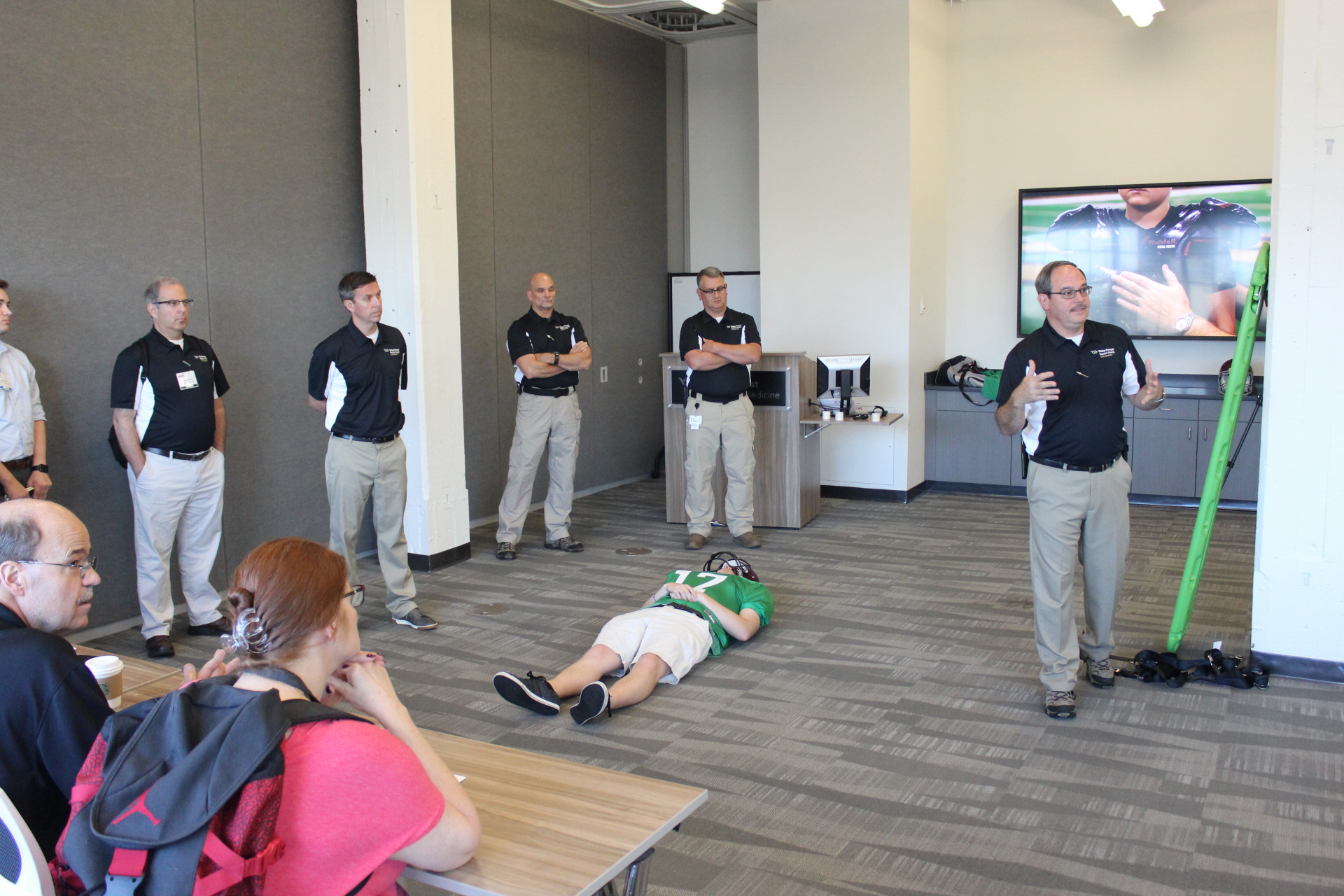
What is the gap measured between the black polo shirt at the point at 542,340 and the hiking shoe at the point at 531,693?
115 inches

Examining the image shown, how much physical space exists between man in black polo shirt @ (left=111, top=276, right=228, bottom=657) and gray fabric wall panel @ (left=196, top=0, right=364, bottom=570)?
663 mm

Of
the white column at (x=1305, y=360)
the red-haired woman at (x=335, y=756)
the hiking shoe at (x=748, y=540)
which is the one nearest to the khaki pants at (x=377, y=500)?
the hiking shoe at (x=748, y=540)

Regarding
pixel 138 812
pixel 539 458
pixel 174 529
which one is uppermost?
pixel 138 812

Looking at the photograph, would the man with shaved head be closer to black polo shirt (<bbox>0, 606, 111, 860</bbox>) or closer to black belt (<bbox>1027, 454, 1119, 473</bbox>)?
black polo shirt (<bbox>0, 606, 111, 860</bbox>)

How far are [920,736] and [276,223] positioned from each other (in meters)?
4.31

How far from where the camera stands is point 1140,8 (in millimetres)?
7172

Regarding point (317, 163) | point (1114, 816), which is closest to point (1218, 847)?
point (1114, 816)

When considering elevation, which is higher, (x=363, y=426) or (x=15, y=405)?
(x=15, y=405)

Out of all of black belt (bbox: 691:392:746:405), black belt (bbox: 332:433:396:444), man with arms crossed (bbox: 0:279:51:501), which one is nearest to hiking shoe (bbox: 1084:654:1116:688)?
black belt (bbox: 691:392:746:405)

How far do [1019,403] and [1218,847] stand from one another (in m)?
1.61

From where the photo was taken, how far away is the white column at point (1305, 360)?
4.01 metres

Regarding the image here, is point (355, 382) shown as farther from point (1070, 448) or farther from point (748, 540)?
point (1070, 448)

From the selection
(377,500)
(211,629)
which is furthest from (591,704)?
(211,629)

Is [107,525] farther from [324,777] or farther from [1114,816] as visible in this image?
[1114,816]
